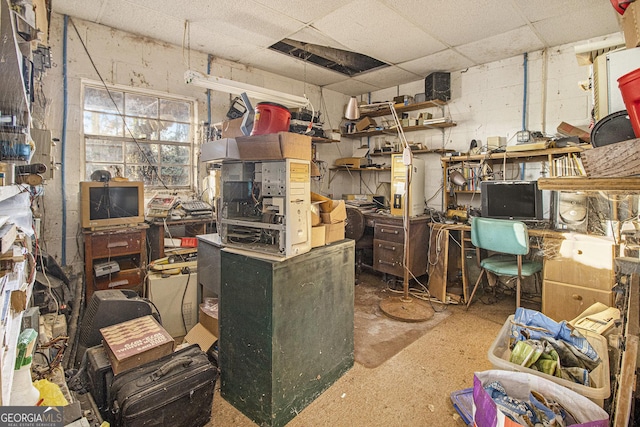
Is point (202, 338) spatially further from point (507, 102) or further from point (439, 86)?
point (507, 102)

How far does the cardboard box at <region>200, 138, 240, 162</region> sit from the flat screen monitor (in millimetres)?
2675

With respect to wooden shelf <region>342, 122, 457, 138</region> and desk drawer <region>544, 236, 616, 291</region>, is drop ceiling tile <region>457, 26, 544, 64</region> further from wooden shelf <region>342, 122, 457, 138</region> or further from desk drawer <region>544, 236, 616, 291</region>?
desk drawer <region>544, 236, 616, 291</region>

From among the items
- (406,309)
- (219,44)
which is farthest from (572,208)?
(219,44)

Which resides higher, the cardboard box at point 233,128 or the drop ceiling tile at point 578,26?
the drop ceiling tile at point 578,26

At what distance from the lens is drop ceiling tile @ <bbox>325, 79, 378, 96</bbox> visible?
4613 millimetres

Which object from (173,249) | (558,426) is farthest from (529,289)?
(173,249)

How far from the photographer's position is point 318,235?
1.91 meters

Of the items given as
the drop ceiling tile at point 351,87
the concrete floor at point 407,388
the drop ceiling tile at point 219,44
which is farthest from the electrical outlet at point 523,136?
the drop ceiling tile at point 219,44

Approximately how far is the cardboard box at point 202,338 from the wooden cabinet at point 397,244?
2101 millimetres

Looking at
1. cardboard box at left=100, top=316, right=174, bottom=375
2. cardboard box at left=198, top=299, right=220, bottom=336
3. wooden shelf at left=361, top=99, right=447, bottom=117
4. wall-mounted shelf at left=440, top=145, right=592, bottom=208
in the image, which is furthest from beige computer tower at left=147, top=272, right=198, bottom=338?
wooden shelf at left=361, top=99, right=447, bottom=117

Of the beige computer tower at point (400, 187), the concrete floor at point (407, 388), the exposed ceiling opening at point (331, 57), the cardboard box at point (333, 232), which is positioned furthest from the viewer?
the beige computer tower at point (400, 187)

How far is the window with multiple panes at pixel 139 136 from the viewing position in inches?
121

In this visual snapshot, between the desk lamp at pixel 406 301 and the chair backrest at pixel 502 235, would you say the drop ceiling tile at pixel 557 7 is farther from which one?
the chair backrest at pixel 502 235

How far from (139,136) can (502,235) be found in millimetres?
3599
